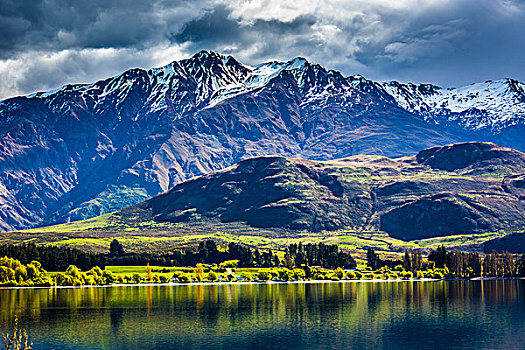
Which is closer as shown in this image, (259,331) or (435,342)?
(435,342)

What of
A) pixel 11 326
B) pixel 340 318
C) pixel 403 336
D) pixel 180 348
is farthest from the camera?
pixel 340 318

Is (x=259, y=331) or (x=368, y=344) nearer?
(x=368, y=344)

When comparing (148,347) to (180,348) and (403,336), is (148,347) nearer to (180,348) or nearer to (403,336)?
(180,348)

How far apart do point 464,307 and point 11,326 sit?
12048cm

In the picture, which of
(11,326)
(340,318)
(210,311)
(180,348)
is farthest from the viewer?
(210,311)

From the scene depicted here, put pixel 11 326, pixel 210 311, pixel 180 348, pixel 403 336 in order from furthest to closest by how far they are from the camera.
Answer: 1. pixel 210 311
2. pixel 11 326
3. pixel 403 336
4. pixel 180 348

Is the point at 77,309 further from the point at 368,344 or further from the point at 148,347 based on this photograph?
the point at 368,344

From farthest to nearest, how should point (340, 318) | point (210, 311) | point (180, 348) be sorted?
point (210, 311)
point (340, 318)
point (180, 348)

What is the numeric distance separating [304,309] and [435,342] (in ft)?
211

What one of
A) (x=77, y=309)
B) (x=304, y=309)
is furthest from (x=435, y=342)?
(x=77, y=309)

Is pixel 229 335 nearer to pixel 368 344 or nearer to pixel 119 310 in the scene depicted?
pixel 368 344

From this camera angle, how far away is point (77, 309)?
623 feet

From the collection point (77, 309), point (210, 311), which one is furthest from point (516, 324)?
point (77, 309)

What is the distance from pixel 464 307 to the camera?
194m
